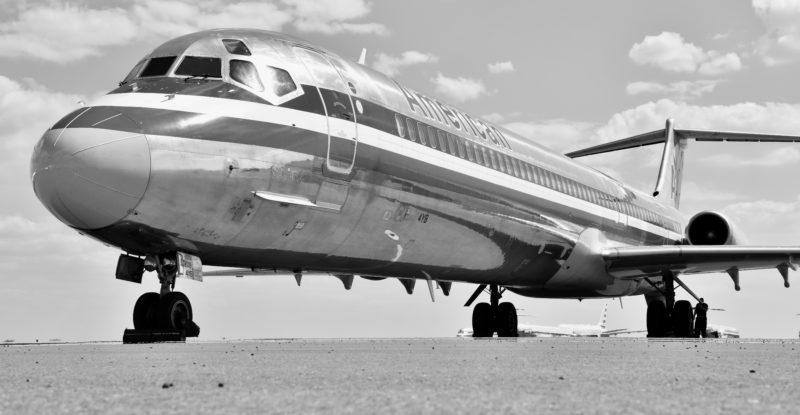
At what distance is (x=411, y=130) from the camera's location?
1293cm

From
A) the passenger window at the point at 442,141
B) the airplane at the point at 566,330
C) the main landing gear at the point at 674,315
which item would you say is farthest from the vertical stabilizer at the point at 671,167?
the airplane at the point at 566,330

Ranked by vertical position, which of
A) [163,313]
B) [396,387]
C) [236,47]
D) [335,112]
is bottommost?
[396,387]

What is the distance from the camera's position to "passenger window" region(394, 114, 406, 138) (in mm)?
12556

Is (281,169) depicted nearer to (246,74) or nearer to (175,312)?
(246,74)

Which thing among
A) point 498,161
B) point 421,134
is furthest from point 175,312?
point 498,161

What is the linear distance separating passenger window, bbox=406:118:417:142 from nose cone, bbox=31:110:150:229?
4634 mm

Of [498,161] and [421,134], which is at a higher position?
[498,161]

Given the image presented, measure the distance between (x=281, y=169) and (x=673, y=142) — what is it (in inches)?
843

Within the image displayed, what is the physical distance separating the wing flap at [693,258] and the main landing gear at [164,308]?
1148 centimetres

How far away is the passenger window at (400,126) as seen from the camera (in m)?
12.6

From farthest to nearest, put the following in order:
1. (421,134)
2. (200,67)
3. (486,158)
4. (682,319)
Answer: (682,319), (486,158), (421,134), (200,67)

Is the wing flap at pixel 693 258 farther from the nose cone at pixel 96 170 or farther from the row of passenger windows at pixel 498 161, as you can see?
the nose cone at pixel 96 170

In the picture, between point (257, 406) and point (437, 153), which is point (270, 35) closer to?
point (437, 153)

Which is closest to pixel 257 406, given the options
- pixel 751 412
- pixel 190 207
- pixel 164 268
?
pixel 751 412
